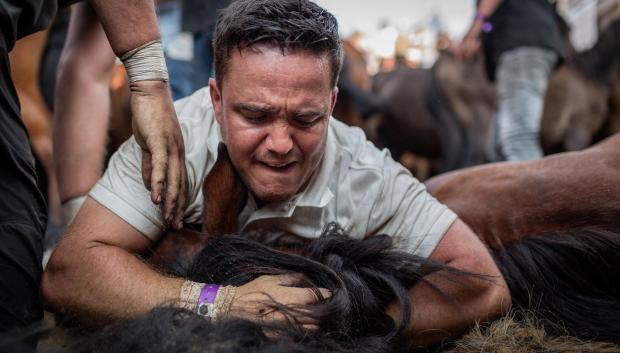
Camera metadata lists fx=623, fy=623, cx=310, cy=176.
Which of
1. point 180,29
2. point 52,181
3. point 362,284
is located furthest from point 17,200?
point 52,181

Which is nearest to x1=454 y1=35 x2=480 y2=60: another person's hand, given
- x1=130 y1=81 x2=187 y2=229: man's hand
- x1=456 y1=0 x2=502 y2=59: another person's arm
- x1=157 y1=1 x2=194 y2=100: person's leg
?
x1=456 y1=0 x2=502 y2=59: another person's arm

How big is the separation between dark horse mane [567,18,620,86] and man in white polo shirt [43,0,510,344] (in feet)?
10.2

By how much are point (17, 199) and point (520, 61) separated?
273 centimetres

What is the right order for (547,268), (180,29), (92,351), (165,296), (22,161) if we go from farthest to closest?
(180,29)
(547,268)
(22,161)
(165,296)
(92,351)

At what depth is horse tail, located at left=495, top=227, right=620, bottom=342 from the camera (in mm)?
1573

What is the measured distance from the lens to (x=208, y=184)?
1516 millimetres

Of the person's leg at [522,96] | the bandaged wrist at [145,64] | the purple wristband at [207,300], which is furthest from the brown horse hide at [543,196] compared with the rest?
the person's leg at [522,96]

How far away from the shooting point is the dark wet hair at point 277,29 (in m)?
1.42

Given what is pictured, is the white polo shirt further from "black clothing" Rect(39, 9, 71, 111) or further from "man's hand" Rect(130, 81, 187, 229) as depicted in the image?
"black clothing" Rect(39, 9, 71, 111)

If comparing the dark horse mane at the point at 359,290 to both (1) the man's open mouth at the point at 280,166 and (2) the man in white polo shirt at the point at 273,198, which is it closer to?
(2) the man in white polo shirt at the point at 273,198

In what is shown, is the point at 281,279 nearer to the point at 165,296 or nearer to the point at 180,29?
the point at 165,296

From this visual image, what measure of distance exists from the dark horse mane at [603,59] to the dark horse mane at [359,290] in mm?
2930

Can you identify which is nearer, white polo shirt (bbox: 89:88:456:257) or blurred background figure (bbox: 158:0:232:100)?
white polo shirt (bbox: 89:88:456:257)

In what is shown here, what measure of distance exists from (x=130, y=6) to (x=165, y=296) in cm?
73
